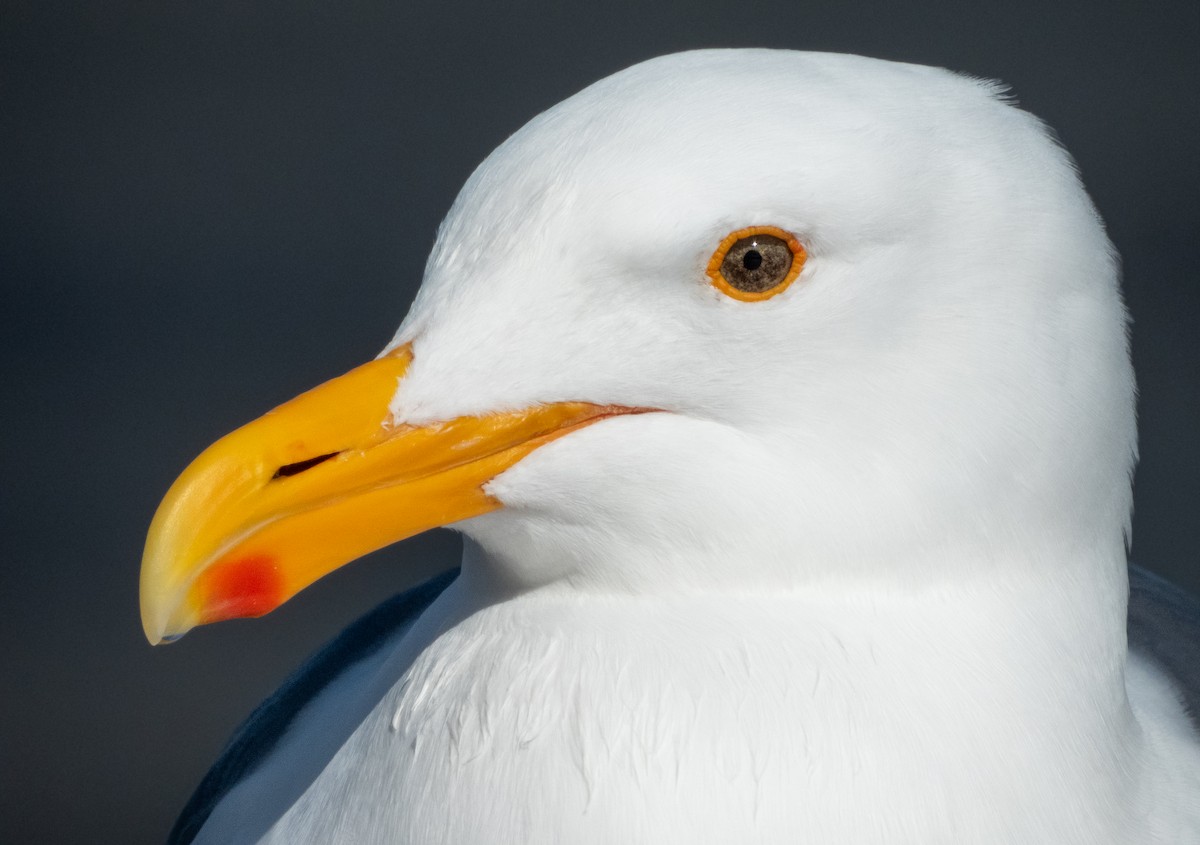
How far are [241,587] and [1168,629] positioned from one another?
0.87 meters

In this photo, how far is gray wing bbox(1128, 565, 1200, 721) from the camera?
4.07 ft

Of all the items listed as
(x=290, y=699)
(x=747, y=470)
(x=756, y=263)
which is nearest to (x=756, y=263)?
(x=756, y=263)

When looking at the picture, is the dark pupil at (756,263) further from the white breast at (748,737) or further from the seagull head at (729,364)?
the white breast at (748,737)

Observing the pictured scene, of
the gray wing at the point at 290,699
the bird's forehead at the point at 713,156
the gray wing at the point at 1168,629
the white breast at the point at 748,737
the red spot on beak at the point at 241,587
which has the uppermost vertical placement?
the bird's forehead at the point at 713,156

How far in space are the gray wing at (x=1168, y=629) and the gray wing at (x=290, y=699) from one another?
2.08ft

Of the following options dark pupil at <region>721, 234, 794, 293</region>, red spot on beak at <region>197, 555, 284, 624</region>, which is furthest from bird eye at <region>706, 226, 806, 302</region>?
red spot on beak at <region>197, 555, 284, 624</region>

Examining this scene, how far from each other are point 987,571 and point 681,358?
0.23 meters

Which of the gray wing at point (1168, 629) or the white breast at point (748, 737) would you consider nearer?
the white breast at point (748, 737)

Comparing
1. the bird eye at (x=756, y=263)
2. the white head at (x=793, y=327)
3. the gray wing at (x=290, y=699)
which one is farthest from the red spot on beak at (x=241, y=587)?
the gray wing at (x=290, y=699)

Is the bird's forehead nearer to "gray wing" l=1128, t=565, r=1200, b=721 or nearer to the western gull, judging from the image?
the western gull

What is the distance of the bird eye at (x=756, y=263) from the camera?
2.67ft

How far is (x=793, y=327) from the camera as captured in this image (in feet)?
2.72

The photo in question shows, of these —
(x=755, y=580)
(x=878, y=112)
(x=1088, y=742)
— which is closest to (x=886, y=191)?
(x=878, y=112)

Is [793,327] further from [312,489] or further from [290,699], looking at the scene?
[290,699]
